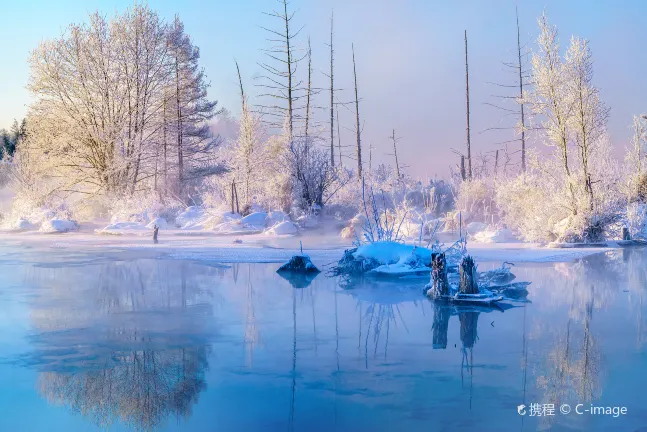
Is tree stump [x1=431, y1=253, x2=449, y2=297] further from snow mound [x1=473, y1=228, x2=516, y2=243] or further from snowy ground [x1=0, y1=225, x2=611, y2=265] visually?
snow mound [x1=473, y1=228, x2=516, y2=243]

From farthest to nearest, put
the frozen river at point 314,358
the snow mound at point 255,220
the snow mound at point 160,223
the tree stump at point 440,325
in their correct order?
1. the snow mound at point 160,223
2. the snow mound at point 255,220
3. the tree stump at point 440,325
4. the frozen river at point 314,358

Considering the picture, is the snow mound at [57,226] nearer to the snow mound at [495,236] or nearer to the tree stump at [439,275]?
the snow mound at [495,236]

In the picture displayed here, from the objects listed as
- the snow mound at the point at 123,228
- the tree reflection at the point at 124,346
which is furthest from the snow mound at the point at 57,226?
the tree reflection at the point at 124,346

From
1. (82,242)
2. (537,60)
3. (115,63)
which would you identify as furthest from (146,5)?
(537,60)

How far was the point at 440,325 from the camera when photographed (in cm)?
762

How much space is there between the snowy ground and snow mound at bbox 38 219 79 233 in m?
1.54

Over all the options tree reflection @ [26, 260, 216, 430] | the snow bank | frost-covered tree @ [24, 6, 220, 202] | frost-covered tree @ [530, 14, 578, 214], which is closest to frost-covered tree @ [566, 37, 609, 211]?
frost-covered tree @ [530, 14, 578, 214]

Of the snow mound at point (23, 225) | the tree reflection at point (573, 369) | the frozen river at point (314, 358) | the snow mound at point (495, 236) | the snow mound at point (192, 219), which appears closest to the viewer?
the frozen river at point (314, 358)

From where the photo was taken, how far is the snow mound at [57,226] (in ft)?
81.1

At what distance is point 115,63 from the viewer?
1120 inches

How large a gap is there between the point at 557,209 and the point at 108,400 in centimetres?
1527

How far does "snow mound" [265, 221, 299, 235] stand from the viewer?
22.0 meters

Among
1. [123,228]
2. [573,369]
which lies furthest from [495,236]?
[123,228]

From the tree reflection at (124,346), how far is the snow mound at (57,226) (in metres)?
13.9
